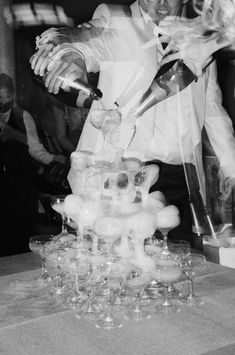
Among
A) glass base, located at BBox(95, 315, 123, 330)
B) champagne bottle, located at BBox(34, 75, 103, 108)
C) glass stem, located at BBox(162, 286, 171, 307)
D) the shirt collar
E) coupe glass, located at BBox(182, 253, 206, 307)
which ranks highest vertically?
champagne bottle, located at BBox(34, 75, 103, 108)

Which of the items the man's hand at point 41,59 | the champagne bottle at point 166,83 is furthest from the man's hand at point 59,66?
the champagne bottle at point 166,83

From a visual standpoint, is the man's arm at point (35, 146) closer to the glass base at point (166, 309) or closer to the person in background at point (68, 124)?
the person in background at point (68, 124)

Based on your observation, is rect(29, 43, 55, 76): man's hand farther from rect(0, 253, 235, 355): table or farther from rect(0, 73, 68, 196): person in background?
rect(0, 253, 235, 355): table

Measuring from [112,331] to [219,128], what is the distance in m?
2.08

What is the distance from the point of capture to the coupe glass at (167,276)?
5.14 feet

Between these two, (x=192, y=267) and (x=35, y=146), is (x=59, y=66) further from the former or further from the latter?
(x=192, y=267)

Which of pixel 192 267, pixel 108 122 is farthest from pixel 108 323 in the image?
pixel 108 122

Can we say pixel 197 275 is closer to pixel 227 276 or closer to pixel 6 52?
pixel 227 276

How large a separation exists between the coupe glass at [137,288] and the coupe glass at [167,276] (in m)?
0.04

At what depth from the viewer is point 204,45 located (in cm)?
304

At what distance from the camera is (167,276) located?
5.22 ft

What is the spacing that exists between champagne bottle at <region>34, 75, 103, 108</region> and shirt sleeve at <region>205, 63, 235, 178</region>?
0.73 meters

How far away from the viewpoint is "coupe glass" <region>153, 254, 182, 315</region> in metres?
1.57

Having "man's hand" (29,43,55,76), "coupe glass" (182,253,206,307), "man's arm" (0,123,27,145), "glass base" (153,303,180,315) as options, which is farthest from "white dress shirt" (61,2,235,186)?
"glass base" (153,303,180,315)
